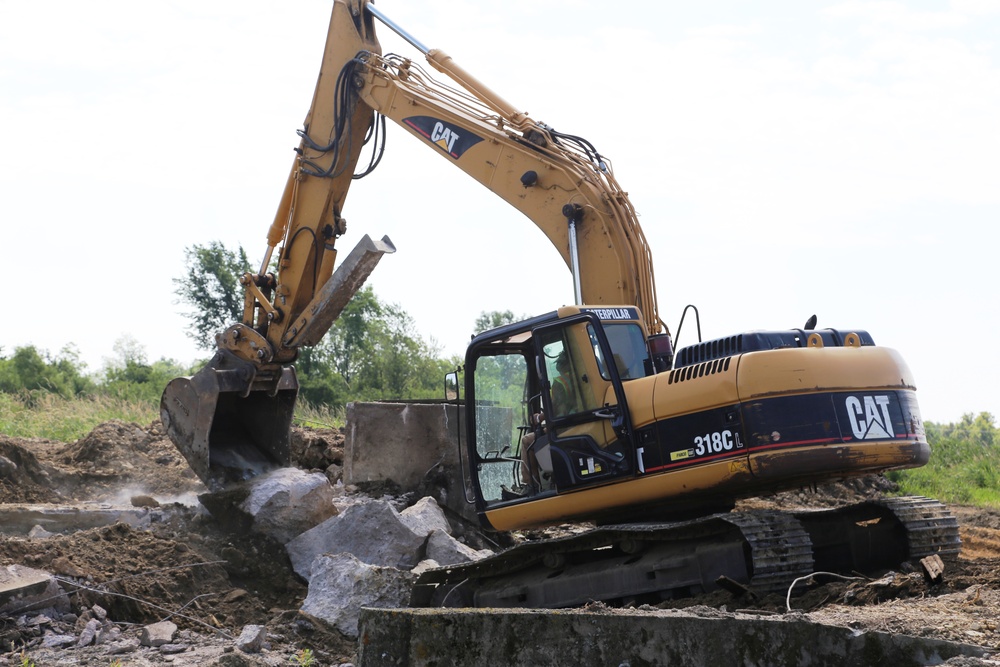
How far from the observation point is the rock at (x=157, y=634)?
647 centimetres

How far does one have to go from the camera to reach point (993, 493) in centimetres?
1466

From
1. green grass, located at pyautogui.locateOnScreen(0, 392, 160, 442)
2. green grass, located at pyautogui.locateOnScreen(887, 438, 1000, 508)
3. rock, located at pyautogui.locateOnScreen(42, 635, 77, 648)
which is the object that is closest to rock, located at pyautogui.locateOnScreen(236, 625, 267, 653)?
rock, located at pyautogui.locateOnScreen(42, 635, 77, 648)

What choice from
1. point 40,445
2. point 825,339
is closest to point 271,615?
point 825,339

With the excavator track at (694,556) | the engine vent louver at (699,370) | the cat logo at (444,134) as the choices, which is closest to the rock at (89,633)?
the excavator track at (694,556)

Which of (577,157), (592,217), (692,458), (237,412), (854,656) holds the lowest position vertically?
(854,656)

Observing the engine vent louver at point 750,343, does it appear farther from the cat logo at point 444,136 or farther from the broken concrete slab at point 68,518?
the broken concrete slab at point 68,518

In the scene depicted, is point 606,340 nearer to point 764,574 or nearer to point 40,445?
point 764,574

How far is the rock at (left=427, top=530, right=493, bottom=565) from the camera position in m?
8.00

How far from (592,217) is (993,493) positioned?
9882 millimetres

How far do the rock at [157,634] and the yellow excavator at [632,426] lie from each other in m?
1.56

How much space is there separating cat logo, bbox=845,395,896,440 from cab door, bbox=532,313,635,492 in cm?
126

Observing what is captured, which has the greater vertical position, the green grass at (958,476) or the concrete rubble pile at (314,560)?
the green grass at (958,476)

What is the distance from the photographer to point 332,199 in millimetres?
9727

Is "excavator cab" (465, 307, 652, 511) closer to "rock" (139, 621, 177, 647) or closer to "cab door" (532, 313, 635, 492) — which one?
"cab door" (532, 313, 635, 492)
